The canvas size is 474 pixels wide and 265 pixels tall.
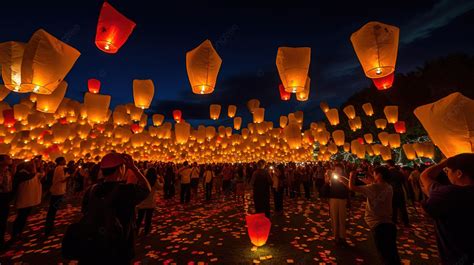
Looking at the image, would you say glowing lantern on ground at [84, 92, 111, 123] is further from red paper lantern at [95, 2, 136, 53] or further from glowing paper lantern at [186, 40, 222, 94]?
glowing paper lantern at [186, 40, 222, 94]

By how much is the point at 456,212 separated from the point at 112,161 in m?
2.82

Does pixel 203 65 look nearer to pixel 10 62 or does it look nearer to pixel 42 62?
pixel 42 62

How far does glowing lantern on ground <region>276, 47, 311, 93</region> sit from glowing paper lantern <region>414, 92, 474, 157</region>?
2.24 meters

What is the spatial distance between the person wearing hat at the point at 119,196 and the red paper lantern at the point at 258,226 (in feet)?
7.81

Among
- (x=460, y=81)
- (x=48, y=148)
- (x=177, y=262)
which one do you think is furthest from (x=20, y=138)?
(x=460, y=81)

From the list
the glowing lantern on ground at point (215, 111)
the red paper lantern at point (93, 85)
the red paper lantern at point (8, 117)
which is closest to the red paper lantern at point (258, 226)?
the red paper lantern at point (93, 85)

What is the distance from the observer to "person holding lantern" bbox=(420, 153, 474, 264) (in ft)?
5.15

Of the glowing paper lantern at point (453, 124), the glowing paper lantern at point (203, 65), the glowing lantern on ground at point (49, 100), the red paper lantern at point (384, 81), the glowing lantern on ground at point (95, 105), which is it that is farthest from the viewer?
the glowing lantern on ground at point (95, 105)

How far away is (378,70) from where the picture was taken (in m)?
4.06

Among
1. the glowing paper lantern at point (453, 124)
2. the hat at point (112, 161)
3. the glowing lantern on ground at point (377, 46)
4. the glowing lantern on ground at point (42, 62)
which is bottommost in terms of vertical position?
the hat at point (112, 161)

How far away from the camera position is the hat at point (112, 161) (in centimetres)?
209

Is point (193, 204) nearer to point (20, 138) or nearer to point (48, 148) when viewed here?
point (48, 148)

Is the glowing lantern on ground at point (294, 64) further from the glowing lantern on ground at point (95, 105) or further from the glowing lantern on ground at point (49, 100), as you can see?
the glowing lantern on ground at point (49, 100)

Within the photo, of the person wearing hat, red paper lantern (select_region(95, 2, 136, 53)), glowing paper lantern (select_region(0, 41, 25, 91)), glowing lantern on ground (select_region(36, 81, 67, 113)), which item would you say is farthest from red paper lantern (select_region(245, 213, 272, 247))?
glowing lantern on ground (select_region(36, 81, 67, 113))
